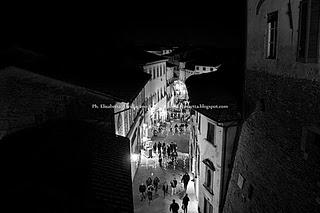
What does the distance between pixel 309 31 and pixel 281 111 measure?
2.64 meters

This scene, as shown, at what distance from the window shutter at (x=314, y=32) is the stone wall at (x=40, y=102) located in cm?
853

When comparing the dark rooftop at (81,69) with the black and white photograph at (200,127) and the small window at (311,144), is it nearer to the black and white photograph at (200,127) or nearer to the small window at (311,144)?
the black and white photograph at (200,127)

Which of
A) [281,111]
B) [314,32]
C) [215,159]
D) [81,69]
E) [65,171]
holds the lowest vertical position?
[215,159]

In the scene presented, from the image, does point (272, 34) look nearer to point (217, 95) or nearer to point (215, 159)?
point (217, 95)

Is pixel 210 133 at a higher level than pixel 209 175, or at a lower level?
higher

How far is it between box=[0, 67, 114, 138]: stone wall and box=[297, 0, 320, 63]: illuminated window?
27.3 feet

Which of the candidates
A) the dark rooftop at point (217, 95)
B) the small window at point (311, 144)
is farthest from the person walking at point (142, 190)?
the small window at point (311, 144)

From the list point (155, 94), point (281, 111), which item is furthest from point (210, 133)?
point (155, 94)

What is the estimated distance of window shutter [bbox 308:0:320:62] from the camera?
6309mm

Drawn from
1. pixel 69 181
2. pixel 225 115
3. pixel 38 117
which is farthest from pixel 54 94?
pixel 225 115

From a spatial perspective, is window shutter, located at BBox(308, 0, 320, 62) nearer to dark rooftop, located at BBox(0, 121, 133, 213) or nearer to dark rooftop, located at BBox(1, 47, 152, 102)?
dark rooftop, located at BBox(0, 121, 133, 213)

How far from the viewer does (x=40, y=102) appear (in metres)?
12.6

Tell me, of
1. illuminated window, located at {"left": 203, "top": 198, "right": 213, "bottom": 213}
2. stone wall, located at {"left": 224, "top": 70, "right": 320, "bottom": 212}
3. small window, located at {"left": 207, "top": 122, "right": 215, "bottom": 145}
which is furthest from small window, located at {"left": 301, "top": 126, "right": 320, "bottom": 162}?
illuminated window, located at {"left": 203, "top": 198, "right": 213, "bottom": 213}

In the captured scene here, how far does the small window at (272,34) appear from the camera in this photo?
863cm
